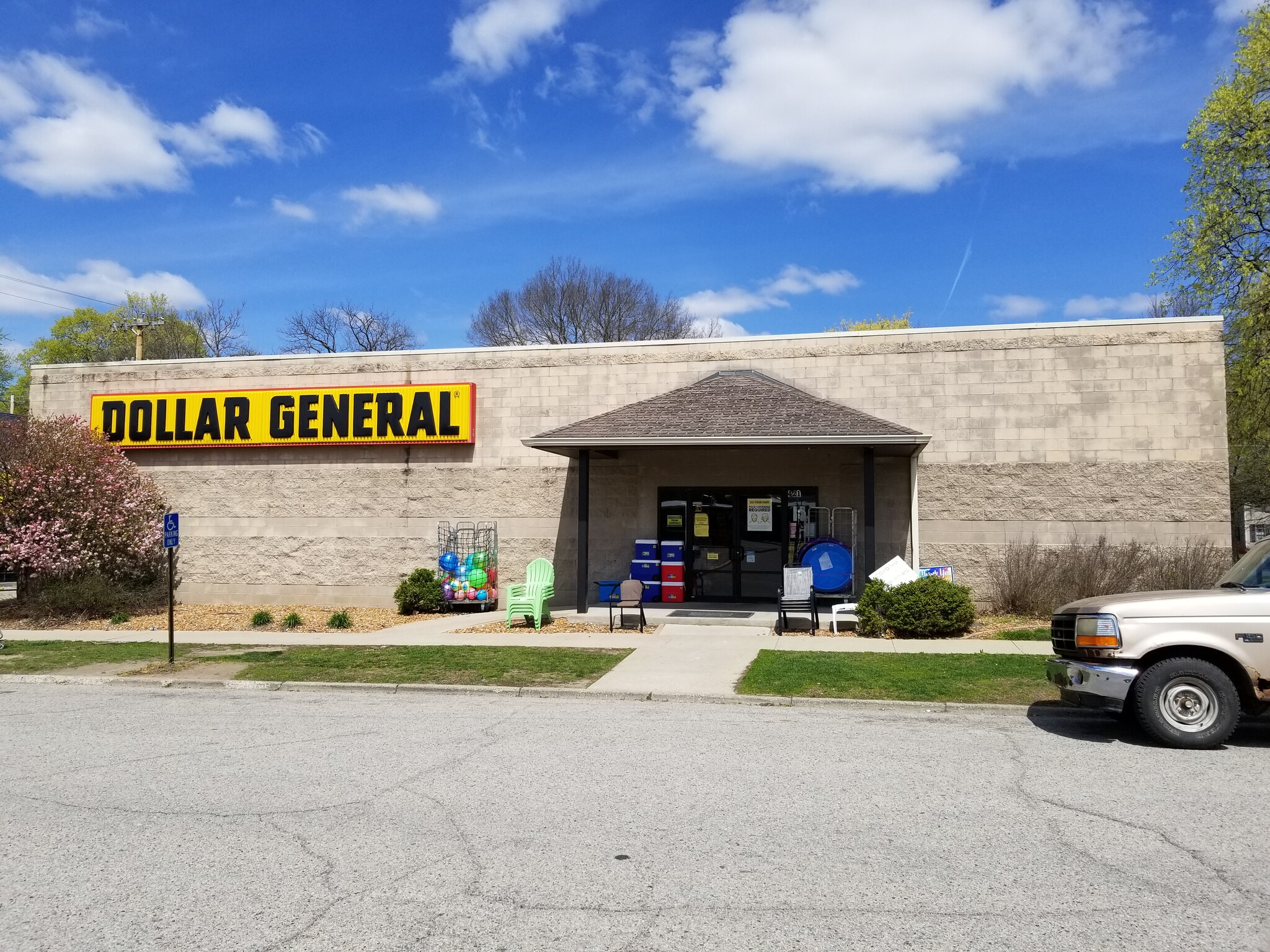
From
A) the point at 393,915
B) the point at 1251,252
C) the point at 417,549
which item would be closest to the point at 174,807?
the point at 393,915

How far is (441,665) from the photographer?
506 inches

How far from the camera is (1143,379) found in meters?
17.9

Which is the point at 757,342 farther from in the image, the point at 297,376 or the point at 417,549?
the point at 297,376

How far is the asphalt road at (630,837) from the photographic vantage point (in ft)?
14.3

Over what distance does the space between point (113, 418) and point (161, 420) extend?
1.28m

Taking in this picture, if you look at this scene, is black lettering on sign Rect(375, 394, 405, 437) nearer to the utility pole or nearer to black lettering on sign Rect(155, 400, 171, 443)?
black lettering on sign Rect(155, 400, 171, 443)

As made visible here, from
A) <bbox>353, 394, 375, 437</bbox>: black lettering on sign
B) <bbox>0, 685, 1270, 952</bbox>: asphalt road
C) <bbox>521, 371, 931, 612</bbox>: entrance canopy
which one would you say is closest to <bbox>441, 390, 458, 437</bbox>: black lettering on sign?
<bbox>353, 394, 375, 437</bbox>: black lettering on sign

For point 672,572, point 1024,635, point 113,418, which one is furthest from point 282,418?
point 1024,635

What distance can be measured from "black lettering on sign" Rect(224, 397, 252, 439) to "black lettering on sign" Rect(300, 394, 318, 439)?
124 cm

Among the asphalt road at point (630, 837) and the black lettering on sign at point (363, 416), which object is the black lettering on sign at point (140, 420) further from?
the asphalt road at point (630, 837)

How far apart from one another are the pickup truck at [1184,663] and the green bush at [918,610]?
22.3 ft

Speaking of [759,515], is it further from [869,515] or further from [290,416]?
[290,416]

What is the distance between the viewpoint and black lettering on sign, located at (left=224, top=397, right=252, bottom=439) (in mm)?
21453

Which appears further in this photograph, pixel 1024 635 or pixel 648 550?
pixel 648 550
